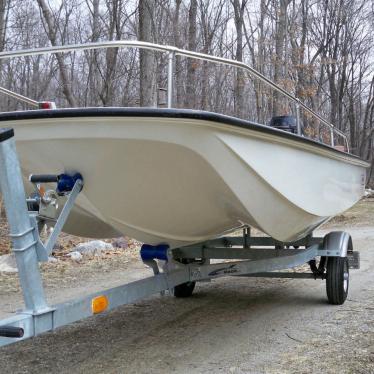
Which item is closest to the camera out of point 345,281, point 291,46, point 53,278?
point 345,281

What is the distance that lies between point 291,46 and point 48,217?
22550 millimetres

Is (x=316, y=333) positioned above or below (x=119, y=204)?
below

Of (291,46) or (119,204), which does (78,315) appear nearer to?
(119,204)

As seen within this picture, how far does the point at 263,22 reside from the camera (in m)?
25.2

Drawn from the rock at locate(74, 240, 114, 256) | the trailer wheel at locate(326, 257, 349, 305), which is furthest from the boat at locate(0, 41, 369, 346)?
the rock at locate(74, 240, 114, 256)

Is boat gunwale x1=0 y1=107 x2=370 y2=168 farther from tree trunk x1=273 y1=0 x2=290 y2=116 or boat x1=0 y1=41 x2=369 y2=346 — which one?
tree trunk x1=273 y1=0 x2=290 y2=116

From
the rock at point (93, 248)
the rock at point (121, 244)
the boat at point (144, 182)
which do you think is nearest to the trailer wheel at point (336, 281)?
the boat at point (144, 182)

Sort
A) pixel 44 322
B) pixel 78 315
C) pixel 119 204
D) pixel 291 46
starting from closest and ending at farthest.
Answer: pixel 44 322, pixel 78 315, pixel 119 204, pixel 291 46

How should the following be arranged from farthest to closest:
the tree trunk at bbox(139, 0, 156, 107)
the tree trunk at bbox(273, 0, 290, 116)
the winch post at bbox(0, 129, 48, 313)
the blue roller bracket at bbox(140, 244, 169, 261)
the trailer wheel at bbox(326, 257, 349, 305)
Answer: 1. the tree trunk at bbox(273, 0, 290, 116)
2. the tree trunk at bbox(139, 0, 156, 107)
3. the trailer wheel at bbox(326, 257, 349, 305)
4. the blue roller bracket at bbox(140, 244, 169, 261)
5. the winch post at bbox(0, 129, 48, 313)

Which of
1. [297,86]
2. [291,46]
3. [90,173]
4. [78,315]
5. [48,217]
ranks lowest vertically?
[78,315]

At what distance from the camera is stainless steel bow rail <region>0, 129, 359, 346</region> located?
10.3 ft

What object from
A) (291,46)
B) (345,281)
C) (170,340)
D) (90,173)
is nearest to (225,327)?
(170,340)

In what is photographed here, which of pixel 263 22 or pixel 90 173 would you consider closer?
pixel 90 173

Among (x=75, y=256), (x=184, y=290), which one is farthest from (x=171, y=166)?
(x=75, y=256)
